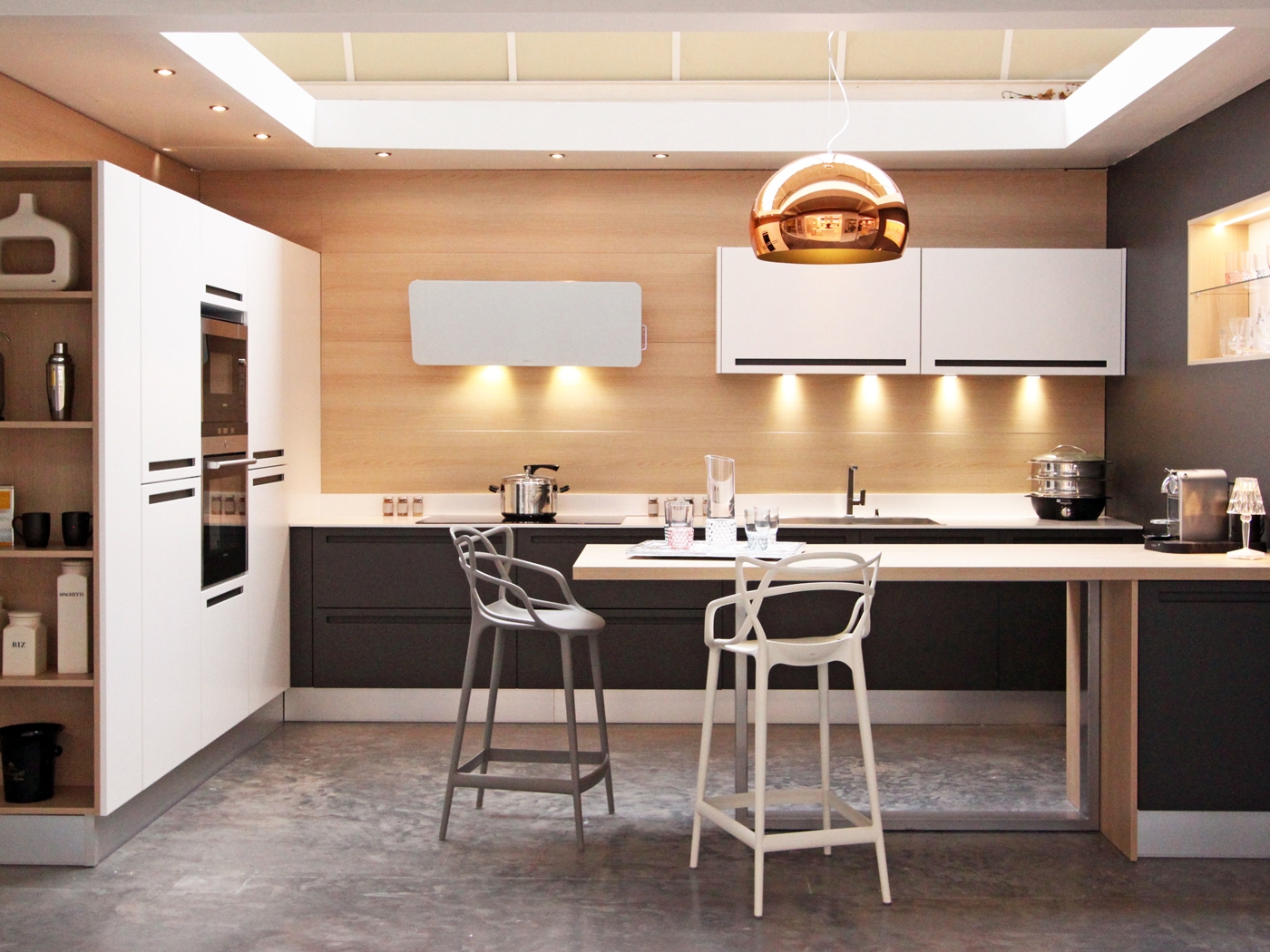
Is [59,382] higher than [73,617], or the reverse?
[59,382]

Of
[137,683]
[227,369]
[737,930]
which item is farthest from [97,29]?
[737,930]

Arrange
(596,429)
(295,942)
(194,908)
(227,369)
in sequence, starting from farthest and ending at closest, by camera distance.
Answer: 1. (596,429)
2. (227,369)
3. (194,908)
4. (295,942)

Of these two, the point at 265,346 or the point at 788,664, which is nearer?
the point at 788,664

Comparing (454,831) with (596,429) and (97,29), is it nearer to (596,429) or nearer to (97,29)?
(596,429)

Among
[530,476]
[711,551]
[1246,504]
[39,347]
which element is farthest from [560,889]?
[1246,504]

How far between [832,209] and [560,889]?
2002 millimetres

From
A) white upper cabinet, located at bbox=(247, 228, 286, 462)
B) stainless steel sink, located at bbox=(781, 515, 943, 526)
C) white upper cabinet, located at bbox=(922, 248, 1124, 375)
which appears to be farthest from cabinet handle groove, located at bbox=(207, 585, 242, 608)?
white upper cabinet, located at bbox=(922, 248, 1124, 375)

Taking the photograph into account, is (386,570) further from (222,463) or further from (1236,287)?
(1236,287)

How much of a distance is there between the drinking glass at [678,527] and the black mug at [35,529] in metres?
1.87

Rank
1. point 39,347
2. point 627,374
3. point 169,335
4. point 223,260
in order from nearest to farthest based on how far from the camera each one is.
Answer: point 39,347
point 169,335
point 223,260
point 627,374

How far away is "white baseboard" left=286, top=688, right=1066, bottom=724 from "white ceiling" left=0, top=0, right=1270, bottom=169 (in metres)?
2.38

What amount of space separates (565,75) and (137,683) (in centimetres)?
326

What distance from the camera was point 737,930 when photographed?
117 inches

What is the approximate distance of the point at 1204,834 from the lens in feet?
11.5
